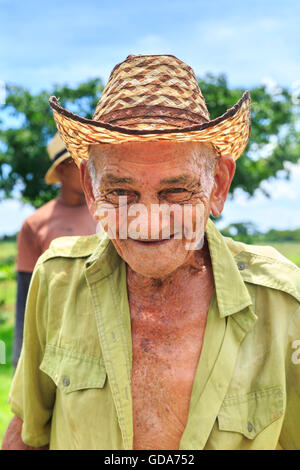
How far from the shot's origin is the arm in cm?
193

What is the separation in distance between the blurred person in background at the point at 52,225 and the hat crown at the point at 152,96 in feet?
6.79

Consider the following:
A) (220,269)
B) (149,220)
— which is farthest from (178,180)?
(220,269)

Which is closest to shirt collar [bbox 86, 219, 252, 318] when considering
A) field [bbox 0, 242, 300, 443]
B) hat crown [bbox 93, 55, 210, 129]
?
hat crown [bbox 93, 55, 210, 129]

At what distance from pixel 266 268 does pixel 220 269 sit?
17 centimetres

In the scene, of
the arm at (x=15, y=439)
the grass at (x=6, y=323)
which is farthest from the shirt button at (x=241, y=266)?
the grass at (x=6, y=323)

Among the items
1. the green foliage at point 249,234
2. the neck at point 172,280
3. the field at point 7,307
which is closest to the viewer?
the neck at point 172,280

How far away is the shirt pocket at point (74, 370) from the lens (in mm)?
1737

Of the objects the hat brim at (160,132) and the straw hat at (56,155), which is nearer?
the hat brim at (160,132)

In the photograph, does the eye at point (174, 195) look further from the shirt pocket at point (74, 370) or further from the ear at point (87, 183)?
the shirt pocket at point (74, 370)

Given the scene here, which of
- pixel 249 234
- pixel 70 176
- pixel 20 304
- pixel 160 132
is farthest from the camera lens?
pixel 249 234

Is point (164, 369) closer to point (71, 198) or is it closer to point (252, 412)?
point (252, 412)

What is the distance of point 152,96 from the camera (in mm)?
1632
